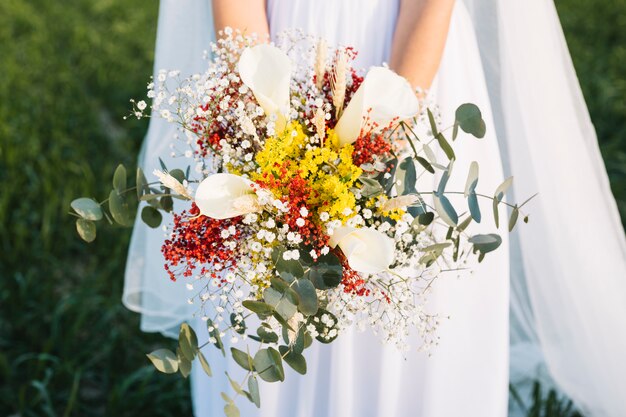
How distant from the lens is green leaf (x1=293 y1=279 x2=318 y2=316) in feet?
4.34

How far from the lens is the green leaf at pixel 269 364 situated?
1362 mm

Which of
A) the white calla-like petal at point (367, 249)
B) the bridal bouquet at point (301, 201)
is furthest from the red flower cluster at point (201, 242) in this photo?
the white calla-like petal at point (367, 249)

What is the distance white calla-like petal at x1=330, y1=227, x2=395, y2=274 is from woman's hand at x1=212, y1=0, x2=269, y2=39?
29.3 inches

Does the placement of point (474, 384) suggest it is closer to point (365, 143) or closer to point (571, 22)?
point (365, 143)

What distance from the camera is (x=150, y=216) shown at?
1.70 metres

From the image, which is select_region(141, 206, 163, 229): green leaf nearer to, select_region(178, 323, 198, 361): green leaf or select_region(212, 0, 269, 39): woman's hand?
select_region(178, 323, 198, 361): green leaf

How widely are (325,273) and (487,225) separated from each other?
2.60 feet

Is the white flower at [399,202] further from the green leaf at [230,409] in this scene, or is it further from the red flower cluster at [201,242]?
the green leaf at [230,409]

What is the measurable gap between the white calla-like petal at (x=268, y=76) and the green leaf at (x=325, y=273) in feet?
0.86

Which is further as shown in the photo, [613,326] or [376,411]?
[613,326]

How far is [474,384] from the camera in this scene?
2.00 metres

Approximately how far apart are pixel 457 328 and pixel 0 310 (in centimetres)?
213

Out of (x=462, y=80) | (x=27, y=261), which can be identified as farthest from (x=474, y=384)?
(x=27, y=261)

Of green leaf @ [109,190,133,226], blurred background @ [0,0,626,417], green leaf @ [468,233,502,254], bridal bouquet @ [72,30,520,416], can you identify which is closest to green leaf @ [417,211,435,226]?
bridal bouquet @ [72,30,520,416]
